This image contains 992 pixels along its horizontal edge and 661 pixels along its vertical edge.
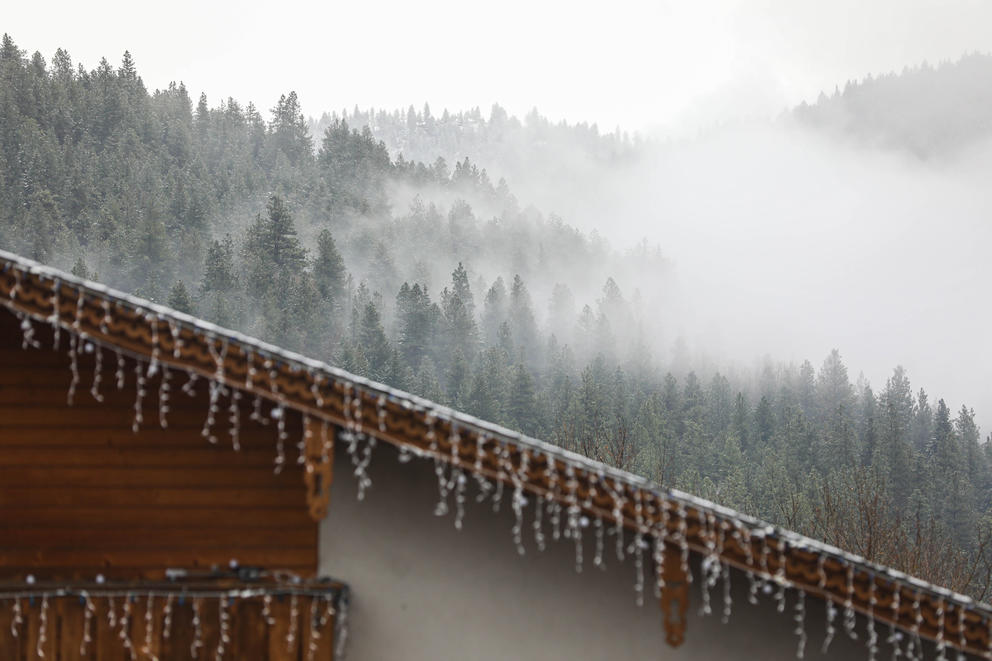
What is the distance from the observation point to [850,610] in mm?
6605

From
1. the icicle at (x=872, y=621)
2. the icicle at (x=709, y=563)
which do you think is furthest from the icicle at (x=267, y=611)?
the icicle at (x=872, y=621)

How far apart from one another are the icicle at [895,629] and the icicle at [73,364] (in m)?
5.58

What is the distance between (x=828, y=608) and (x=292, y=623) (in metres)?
3.68

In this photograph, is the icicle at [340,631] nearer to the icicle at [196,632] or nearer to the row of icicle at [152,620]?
the row of icicle at [152,620]

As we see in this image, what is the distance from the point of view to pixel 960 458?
322ft

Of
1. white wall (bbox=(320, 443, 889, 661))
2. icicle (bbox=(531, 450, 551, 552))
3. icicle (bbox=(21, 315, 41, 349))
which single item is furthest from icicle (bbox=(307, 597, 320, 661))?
icicle (bbox=(21, 315, 41, 349))

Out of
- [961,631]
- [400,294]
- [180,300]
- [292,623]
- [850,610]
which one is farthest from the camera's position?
[400,294]

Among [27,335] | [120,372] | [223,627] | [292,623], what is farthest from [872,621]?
[27,335]

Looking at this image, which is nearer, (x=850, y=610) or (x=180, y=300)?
(x=850, y=610)

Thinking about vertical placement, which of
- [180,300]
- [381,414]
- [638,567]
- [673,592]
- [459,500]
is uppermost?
[180,300]

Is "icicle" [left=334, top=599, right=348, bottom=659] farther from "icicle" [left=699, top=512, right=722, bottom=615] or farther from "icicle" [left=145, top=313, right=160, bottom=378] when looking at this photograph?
"icicle" [left=699, top=512, right=722, bottom=615]

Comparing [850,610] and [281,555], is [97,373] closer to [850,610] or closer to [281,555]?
[281,555]

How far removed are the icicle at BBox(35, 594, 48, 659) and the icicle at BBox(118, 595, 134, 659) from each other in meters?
0.49

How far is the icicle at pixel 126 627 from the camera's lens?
22.6 ft
